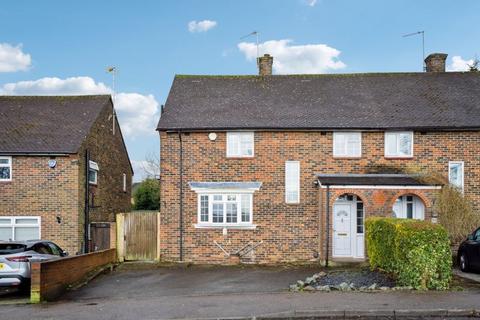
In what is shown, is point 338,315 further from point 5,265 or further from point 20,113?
point 20,113

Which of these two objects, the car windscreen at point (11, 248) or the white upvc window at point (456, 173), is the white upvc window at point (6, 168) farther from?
Result: the white upvc window at point (456, 173)

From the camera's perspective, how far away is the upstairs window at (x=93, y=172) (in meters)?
23.4

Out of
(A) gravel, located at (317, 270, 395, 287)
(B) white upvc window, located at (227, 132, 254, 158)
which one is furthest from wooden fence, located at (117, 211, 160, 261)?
(A) gravel, located at (317, 270, 395, 287)

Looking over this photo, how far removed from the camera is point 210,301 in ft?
39.5

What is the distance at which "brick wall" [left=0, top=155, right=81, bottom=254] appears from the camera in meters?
21.4

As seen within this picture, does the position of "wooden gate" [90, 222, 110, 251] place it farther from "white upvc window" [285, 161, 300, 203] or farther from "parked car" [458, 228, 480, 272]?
"parked car" [458, 228, 480, 272]

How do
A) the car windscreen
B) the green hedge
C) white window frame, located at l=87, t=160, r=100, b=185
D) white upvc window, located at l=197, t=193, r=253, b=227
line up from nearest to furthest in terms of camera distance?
the green hedge → the car windscreen → white upvc window, located at l=197, t=193, r=253, b=227 → white window frame, located at l=87, t=160, r=100, b=185

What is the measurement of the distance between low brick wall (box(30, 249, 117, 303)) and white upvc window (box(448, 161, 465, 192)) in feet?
43.1

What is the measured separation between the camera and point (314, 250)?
20.8 meters

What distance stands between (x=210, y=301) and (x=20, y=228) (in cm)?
1222

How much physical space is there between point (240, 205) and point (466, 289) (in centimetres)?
969

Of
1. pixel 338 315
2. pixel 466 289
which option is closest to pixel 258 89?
pixel 466 289

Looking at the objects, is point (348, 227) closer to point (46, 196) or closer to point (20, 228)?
A: point (46, 196)

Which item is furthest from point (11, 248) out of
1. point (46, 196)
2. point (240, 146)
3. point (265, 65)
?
point (265, 65)
